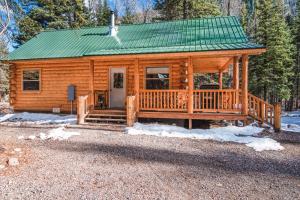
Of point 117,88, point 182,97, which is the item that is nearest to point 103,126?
point 117,88

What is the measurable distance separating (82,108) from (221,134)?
5631 millimetres

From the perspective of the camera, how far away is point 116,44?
13.1 m

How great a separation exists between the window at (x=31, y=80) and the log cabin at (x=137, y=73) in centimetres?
5

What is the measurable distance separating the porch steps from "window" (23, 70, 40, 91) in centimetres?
487

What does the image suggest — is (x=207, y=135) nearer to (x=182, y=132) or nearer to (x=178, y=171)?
(x=182, y=132)

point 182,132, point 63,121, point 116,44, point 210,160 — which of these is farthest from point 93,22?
point 210,160

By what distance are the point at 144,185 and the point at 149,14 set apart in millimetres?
37306

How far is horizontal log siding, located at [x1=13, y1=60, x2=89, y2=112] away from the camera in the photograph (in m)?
13.2

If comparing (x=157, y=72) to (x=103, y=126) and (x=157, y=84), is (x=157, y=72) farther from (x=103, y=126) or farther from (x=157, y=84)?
(x=103, y=126)

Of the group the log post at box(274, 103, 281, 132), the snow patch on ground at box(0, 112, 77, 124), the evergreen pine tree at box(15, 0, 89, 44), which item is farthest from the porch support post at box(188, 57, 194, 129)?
the evergreen pine tree at box(15, 0, 89, 44)

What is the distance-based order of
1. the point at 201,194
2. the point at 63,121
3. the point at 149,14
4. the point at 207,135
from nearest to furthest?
1. the point at 201,194
2. the point at 207,135
3. the point at 63,121
4. the point at 149,14

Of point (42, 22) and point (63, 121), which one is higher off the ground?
point (42, 22)

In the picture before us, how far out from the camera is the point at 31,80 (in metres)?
14.1

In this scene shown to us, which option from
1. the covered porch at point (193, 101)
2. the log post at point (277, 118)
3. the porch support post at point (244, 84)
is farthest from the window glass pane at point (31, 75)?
the log post at point (277, 118)
